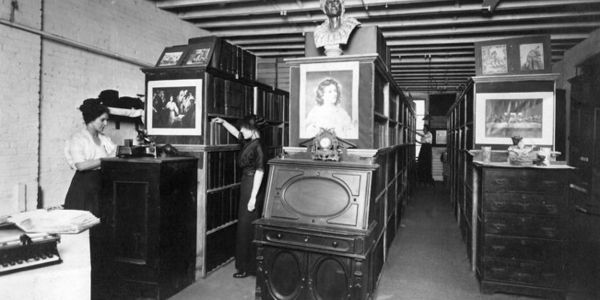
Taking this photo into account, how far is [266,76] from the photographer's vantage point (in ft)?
29.5

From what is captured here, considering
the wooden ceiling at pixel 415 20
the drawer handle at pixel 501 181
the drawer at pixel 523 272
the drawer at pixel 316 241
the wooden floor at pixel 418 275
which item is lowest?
the wooden floor at pixel 418 275

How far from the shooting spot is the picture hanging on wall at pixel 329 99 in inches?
138

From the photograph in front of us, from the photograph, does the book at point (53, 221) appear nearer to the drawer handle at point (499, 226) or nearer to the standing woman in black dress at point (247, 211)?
the standing woman in black dress at point (247, 211)

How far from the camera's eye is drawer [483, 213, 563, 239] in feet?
11.7

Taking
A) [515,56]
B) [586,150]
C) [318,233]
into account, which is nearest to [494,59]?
[515,56]

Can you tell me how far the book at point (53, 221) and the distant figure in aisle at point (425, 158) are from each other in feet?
33.7

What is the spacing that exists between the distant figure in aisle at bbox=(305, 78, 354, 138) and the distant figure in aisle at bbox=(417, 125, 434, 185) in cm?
827

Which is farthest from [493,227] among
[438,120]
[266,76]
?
[438,120]

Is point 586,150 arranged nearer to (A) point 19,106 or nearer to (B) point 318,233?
(B) point 318,233

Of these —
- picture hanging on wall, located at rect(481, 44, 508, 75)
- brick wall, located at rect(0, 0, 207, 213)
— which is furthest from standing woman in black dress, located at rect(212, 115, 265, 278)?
picture hanging on wall, located at rect(481, 44, 508, 75)

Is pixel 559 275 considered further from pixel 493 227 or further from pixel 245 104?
pixel 245 104

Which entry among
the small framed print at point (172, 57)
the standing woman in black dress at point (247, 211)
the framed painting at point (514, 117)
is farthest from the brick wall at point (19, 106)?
the framed painting at point (514, 117)

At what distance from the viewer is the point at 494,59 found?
4.34 metres

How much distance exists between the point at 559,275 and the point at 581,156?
4462mm
